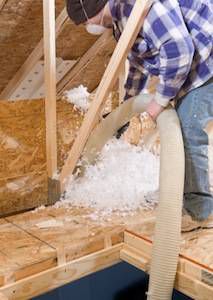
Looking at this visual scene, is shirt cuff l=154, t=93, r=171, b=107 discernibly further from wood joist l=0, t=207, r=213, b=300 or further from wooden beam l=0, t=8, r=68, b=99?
wooden beam l=0, t=8, r=68, b=99

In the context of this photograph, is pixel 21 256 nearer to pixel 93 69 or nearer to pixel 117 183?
pixel 117 183

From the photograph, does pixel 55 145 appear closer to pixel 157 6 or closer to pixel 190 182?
pixel 190 182

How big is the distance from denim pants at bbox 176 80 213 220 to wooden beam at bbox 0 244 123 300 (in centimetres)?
42

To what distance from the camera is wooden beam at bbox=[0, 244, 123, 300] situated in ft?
5.36

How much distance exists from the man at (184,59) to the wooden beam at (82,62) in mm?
950

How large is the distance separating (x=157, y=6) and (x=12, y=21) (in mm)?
1003

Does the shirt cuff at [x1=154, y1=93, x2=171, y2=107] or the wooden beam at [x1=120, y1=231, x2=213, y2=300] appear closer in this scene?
the wooden beam at [x1=120, y1=231, x2=213, y2=300]

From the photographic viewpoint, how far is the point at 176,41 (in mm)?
1622

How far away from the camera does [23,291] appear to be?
5.43ft

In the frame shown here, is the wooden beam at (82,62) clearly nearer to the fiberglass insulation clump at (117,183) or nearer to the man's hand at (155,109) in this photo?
the fiberglass insulation clump at (117,183)

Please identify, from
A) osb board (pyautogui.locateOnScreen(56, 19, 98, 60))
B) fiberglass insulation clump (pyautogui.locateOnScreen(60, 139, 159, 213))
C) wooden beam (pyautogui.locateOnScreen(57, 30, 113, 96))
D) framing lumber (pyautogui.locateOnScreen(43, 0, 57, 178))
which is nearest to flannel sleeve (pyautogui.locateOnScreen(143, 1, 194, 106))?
framing lumber (pyautogui.locateOnScreen(43, 0, 57, 178))


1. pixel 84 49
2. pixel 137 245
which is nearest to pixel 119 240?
pixel 137 245

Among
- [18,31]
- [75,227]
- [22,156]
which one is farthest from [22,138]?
[18,31]

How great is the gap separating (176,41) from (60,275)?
Answer: 1042mm
